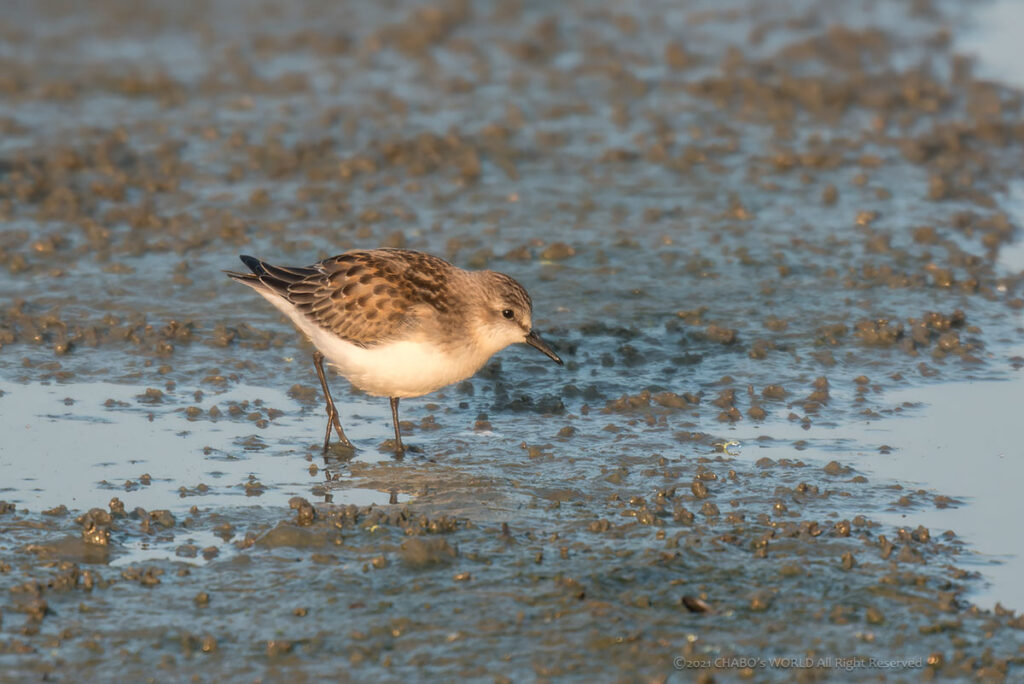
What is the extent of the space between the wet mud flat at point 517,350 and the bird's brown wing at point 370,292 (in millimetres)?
858

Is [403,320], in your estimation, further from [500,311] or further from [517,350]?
[517,350]

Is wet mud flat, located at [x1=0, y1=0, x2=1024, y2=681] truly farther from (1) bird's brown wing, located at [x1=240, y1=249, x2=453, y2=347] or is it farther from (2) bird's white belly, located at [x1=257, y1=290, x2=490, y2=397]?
(1) bird's brown wing, located at [x1=240, y1=249, x2=453, y2=347]

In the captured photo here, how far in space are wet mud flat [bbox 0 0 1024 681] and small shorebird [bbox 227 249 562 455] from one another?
A: 560mm

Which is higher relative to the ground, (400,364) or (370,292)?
(370,292)

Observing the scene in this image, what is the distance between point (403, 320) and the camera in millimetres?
9539

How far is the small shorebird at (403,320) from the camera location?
31.1ft

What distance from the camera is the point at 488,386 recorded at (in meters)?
10.9

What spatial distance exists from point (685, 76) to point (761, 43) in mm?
1906

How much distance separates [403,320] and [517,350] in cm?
218

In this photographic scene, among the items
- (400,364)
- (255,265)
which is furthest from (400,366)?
(255,265)

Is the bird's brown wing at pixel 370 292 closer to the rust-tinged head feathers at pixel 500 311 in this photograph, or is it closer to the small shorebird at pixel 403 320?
the small shorebird at pixel 403 320

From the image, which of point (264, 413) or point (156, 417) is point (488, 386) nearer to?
point (264, 413)

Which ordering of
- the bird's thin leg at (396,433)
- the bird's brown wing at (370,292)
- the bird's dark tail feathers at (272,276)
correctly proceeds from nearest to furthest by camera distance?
the bird's brown wing at (370,292) < the bird's thin leg at (396,433) < the bird's dark tail feathers at (272,276)

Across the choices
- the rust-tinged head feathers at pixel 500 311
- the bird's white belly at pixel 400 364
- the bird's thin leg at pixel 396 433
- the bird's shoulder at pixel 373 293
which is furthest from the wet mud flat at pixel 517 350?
the bird's shoulder at pixel 373 293
